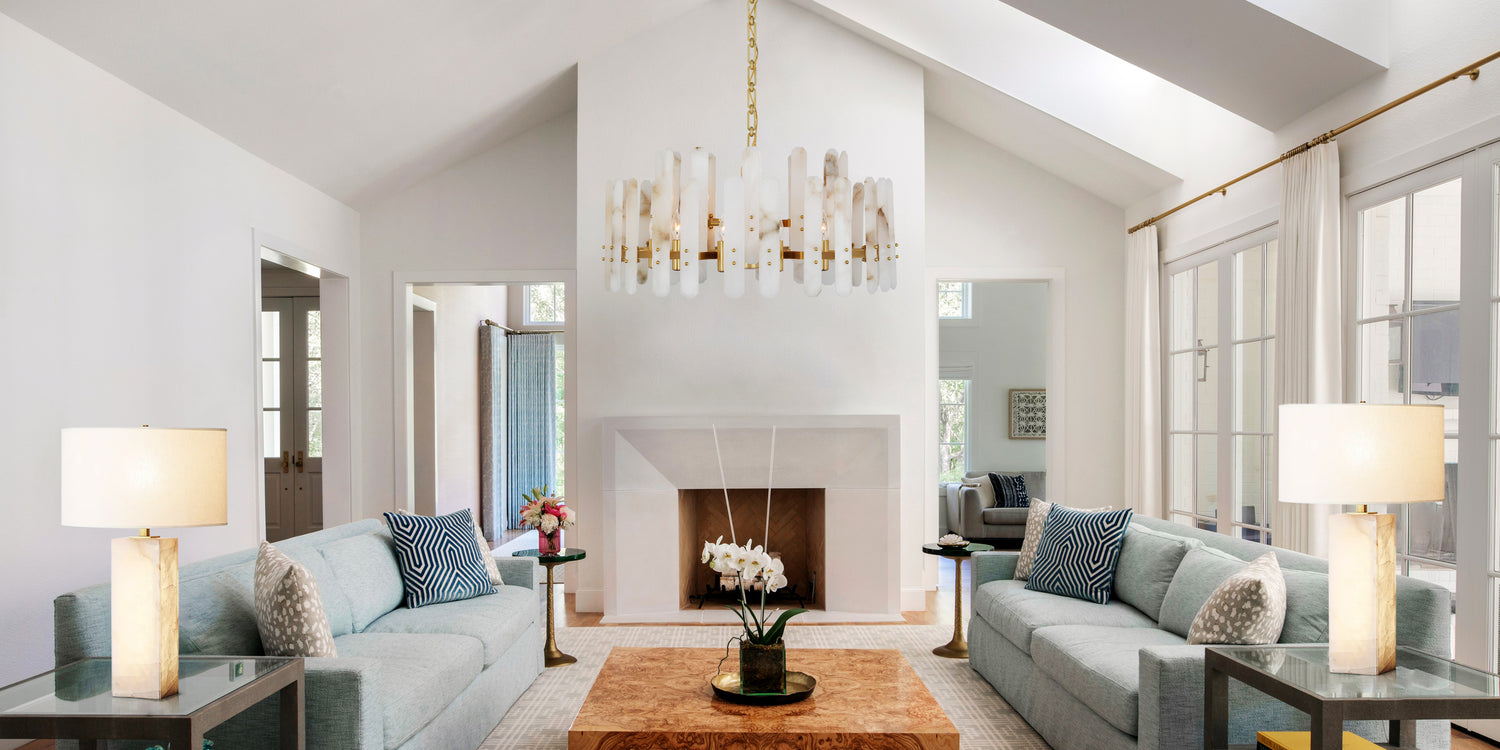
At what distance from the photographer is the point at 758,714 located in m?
2.78

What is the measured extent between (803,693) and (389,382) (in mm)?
4640

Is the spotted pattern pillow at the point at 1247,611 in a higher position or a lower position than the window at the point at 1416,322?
lower

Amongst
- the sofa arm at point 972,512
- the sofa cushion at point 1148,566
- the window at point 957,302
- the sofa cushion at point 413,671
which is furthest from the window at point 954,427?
the sofa cushion at point 413,671

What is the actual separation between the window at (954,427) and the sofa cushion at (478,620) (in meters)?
6.94

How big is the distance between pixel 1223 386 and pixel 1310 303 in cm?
120

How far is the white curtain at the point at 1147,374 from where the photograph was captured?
5.93m

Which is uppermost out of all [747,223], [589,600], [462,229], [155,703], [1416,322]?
[462,229]

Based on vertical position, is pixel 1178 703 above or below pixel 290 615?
below

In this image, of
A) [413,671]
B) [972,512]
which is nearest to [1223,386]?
[972,512]

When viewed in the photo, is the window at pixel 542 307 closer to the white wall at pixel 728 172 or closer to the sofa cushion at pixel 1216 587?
the white wall at pixel 728 172

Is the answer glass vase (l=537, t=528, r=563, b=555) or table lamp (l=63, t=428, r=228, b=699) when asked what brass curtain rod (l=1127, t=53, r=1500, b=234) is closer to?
glass vase (l=537, t=528, r=563, b=555)

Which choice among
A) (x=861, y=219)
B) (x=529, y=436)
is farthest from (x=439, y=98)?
(x=529, y=436)

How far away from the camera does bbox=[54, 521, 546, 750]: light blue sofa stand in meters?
2.46

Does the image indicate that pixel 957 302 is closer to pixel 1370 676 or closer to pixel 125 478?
pixel 1370 676
